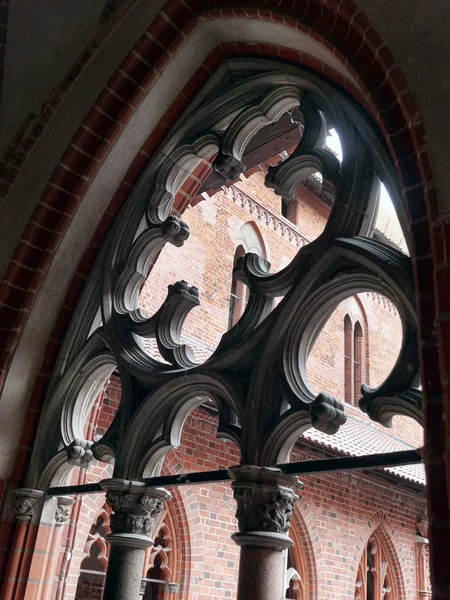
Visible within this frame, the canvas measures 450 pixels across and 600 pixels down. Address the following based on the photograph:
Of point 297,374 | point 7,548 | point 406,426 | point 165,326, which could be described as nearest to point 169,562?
point 7,548

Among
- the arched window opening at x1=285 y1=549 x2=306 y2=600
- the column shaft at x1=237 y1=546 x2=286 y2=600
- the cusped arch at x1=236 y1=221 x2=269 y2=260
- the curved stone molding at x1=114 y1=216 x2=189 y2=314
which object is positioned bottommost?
the column shaft at x1=237 y1=546 x2=286 y2=600

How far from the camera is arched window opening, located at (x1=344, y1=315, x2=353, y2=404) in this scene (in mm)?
13297

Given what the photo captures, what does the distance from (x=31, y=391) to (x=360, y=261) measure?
2106 millimetres

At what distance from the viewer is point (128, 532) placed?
333cm

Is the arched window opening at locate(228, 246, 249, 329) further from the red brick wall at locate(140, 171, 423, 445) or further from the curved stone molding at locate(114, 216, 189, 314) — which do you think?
the curved stone molding at locate(114, 216, 189, 314)

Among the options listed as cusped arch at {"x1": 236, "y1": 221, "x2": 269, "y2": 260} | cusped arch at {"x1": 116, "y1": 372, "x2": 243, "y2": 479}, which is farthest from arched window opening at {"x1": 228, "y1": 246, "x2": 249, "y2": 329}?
cusped arch at {"x1": 116, "y1": 372, "x2": 243, "y2": 479}

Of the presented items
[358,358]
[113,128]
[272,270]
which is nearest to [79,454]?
[113,128]

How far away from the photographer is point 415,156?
254 cm

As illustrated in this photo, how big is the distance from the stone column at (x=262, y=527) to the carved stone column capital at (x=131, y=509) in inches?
25.5

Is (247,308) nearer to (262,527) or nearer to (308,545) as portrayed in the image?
(262,527)

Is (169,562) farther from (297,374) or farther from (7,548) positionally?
(297,374)

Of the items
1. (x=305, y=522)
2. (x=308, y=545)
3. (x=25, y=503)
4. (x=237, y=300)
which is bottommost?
(x=25, y=503)

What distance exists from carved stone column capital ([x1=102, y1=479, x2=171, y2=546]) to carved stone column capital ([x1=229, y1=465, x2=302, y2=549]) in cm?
64

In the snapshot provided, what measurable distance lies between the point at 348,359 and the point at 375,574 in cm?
423
